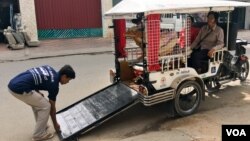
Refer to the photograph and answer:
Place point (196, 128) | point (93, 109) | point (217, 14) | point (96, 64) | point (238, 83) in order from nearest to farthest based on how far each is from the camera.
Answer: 1. point (196, 128)
2. point (93, 109)
3. point (217, 14)
4. point (238, 83)
5. point (96, 64)

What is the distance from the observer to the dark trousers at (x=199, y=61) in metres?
6.26

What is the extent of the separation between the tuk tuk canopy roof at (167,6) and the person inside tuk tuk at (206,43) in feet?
1.48

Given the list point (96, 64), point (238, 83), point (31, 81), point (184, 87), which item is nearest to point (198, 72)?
point (184, 87)

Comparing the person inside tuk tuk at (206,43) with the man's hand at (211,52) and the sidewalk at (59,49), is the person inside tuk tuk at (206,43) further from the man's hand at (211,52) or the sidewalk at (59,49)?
the sidewalk at (59,49)

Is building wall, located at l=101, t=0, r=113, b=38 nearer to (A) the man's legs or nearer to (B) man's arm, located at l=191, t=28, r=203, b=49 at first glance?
(B) man's arm, located at l=191, t=28, r=203, b=49

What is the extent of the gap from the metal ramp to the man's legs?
1.08 ft

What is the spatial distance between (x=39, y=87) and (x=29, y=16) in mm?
12975

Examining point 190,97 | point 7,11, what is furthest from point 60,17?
point 190,97

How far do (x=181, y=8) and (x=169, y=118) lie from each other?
1.94m

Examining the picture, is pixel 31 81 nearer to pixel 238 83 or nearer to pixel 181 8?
pixel 181 8

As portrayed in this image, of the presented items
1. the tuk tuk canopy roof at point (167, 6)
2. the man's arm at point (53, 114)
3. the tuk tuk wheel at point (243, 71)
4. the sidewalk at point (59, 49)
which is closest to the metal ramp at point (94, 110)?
the man's arm at point (53, 114)

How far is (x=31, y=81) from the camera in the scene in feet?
15.3

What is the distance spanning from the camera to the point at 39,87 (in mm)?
4738

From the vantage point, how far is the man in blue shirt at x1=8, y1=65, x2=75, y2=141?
15.2ft
